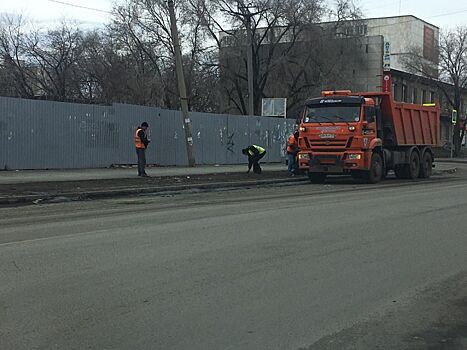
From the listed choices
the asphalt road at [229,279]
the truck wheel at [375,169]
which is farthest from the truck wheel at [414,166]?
the asphalt road at [229,279]

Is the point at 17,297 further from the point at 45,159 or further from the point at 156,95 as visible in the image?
the point at 156,95

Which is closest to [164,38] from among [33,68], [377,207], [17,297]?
[33,68]

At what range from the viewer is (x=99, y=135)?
22.8m

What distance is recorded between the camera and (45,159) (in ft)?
69.1

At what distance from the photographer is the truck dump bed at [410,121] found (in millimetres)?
21359

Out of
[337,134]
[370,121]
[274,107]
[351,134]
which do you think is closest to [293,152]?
[337,134]

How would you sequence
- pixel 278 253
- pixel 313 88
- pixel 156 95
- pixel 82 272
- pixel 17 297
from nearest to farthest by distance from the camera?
pixel 17 297
pixel 82 272
pixel 278 253
pixel 156 95
pixel 313 88

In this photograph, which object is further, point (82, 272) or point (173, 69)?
point (173, 69)

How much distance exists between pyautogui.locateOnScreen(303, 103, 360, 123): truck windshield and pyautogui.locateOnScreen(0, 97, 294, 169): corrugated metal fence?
770 cm

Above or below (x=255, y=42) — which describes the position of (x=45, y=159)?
below

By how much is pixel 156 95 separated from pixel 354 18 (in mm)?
15495

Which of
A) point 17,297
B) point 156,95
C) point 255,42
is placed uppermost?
point 255,42

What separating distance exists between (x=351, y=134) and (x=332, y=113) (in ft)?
3.45

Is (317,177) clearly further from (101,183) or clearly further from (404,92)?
(404,92)
